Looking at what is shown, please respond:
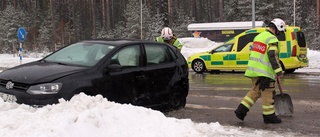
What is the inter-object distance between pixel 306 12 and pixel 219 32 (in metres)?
31.2

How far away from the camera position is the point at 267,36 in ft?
20.2

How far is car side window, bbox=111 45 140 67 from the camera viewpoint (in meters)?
6.39

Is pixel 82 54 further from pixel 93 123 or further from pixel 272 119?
pixel 272 119

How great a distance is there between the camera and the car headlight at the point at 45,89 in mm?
5379

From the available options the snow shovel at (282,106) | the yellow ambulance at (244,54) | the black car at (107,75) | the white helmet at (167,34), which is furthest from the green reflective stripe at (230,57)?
the snow shovel at (282,106)

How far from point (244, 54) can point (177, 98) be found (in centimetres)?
834

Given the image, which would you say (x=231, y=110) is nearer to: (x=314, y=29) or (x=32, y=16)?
(x=314, y=29)

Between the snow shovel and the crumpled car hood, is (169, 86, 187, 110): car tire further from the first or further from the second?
the crumpled car hood

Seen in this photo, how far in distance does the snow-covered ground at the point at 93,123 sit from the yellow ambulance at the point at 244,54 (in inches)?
370

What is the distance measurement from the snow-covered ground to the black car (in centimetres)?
34

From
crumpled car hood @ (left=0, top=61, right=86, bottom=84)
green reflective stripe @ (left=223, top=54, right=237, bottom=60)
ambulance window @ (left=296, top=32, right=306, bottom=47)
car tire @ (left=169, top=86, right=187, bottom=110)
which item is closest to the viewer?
crumpled car hood @ (left=0, top=61, right=86, bottom=84)

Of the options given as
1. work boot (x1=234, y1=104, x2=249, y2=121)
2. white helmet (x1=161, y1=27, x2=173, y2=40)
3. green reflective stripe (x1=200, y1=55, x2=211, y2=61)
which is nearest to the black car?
work boot (x1=234, y1=104, x2=249, y2=121)

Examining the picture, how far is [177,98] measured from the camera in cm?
754

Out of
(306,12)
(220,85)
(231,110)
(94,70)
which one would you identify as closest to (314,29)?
(306,12)
